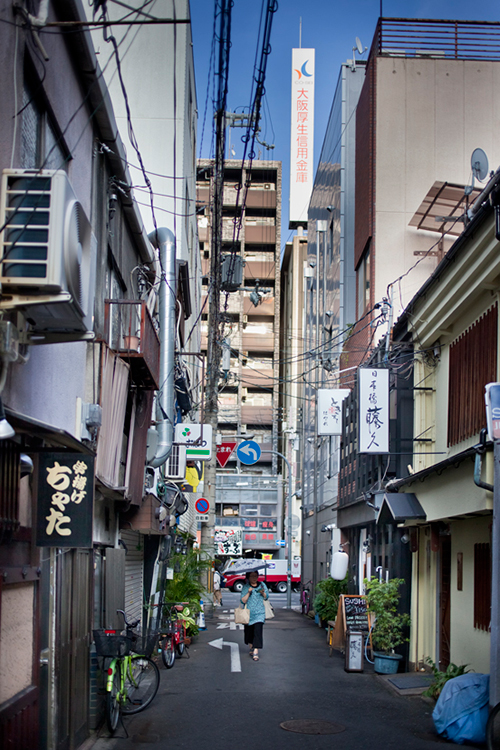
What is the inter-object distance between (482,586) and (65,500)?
7518 millimetres

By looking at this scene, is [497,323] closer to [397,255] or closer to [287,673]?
[287,673]

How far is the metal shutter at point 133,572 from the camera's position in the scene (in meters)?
15.4

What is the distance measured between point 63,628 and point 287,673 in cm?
817

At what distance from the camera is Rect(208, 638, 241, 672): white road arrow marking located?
16247 mm

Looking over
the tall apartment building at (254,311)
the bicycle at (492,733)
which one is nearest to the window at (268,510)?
the tall apartment building at (254,311)

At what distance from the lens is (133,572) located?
54.7ft

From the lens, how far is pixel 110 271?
40.8ft

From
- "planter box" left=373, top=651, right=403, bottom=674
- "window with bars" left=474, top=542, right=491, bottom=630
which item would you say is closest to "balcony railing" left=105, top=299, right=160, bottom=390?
"window with bars" left=474, top=542, right=491, bottom=630

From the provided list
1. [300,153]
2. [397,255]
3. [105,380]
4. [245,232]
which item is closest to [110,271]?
[105,380]

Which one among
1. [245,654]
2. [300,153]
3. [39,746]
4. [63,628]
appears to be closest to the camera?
[39,746]

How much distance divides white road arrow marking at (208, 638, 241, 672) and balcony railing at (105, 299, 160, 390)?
7.24m

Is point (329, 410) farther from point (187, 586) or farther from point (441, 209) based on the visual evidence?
point (187, 586)

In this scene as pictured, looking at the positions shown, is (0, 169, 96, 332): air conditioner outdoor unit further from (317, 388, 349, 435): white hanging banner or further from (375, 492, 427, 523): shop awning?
(317, 388, 349, 435): white hanging banner

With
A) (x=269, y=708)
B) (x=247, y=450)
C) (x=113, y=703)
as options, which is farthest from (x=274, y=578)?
(x=113, y=703)
